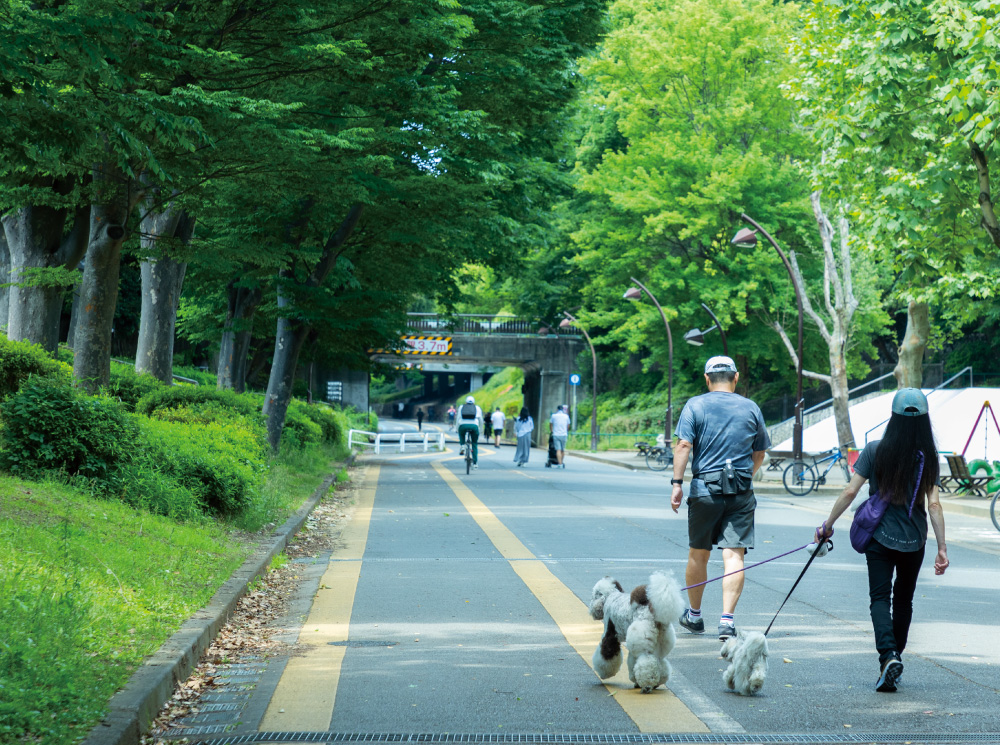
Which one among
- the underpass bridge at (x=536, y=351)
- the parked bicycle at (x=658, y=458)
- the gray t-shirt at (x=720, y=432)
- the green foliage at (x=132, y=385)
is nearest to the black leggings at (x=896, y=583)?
the gray t-shirt at (x=720, y=432)

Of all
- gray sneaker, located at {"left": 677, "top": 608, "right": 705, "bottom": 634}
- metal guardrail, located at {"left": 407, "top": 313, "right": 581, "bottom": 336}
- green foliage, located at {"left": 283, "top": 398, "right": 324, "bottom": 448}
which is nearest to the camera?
gray sneaker, located at {"left": 677, "top": 608, "right": 705, "bottom": 634}

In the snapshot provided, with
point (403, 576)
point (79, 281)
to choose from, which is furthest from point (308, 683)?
point (79, 281)

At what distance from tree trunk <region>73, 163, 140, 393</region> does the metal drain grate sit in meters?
8.94

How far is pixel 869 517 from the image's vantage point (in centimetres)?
567

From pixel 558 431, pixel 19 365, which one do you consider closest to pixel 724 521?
pixel 19 365

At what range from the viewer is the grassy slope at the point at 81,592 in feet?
13.9

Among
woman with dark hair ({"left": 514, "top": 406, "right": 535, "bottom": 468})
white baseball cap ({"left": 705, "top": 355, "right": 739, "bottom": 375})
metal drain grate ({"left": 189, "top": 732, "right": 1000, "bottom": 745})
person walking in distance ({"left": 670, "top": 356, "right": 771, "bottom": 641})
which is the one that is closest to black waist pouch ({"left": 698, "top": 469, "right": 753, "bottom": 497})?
person walking in distance ({"left": 670, "top": 356, "right": 771, "bottom": 641})

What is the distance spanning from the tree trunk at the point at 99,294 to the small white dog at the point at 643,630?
29.6 feet

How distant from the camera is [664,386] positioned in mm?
48344

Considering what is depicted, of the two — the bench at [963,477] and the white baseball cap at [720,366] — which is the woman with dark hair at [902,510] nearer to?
the white baseball cap at [720,366]

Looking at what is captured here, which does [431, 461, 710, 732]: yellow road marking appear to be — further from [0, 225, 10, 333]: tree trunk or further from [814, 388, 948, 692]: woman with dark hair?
[0, 225, 10, 333]: tree trunk

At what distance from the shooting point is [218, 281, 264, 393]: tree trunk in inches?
965

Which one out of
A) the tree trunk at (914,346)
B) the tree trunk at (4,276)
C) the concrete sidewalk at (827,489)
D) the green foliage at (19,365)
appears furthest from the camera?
the tree trunk at (914,346)

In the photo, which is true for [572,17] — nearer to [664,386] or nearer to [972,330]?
[972,330]
